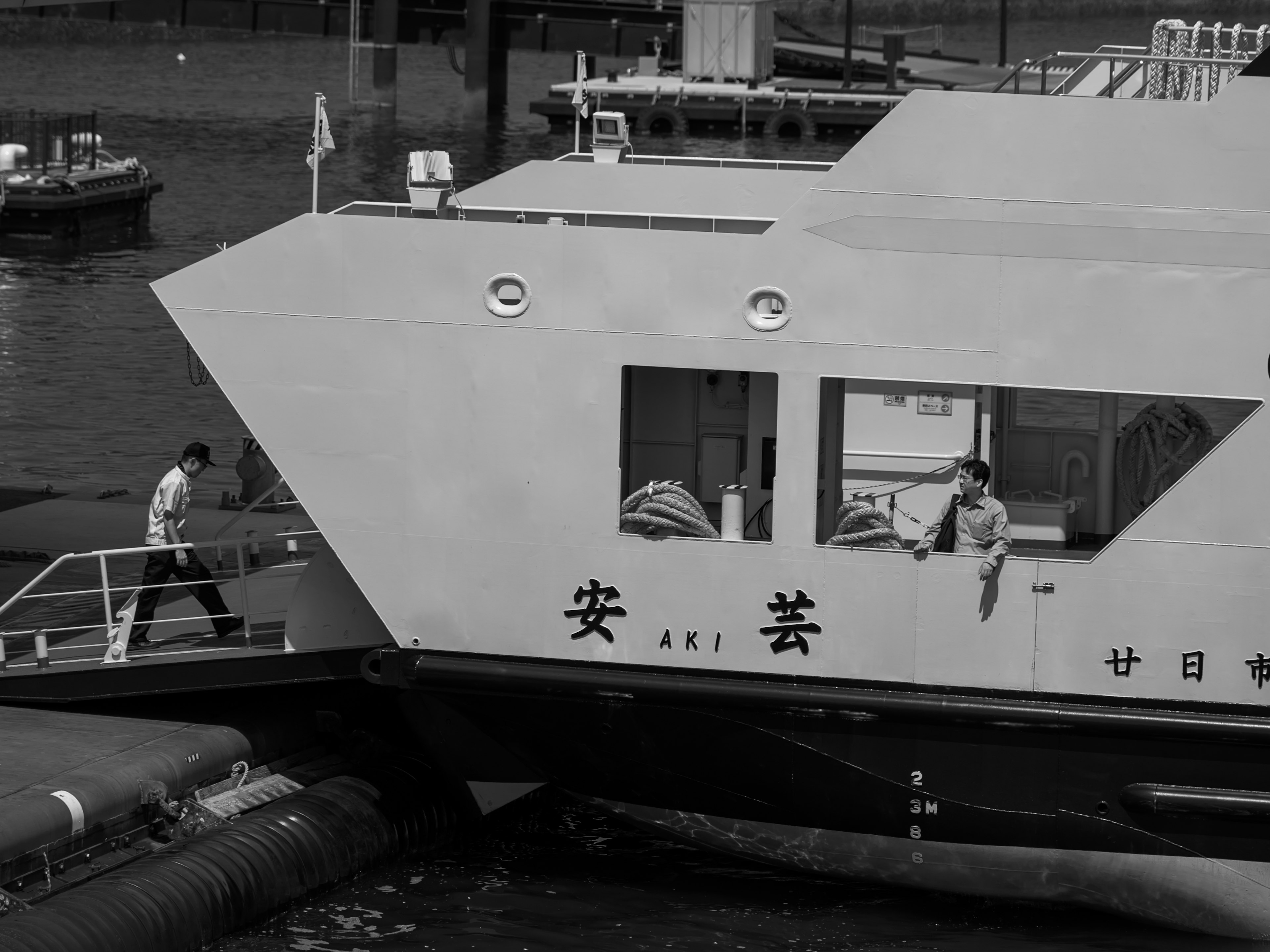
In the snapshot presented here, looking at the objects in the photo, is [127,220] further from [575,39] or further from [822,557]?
[822,557]

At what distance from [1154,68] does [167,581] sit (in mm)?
7189

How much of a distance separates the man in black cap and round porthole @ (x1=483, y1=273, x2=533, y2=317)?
233 cm

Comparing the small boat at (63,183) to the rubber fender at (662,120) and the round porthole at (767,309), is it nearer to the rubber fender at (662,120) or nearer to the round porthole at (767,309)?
the rubber fender at (662,120)

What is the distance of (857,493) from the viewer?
33.9 feet

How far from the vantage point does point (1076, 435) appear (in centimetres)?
1120

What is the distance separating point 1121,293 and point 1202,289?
44 cm

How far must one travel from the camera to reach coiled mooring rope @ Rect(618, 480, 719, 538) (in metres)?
9.75

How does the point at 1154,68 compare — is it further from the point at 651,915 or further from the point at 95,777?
the point at 95,777

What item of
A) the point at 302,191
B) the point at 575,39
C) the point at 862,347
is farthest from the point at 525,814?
the point at 575,39

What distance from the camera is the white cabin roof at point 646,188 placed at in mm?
12727

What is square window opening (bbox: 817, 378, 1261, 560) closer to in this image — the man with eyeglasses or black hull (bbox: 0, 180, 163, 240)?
the man with eyeglasses

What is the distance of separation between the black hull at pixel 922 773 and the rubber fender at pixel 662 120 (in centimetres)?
4632

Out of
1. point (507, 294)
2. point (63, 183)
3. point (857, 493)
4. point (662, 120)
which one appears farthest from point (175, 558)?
point (662, 120)

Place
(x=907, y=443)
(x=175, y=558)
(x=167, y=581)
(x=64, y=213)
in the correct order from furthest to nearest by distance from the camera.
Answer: (x=64, y=213), (x=167, y=581), (x=175, y=558), (x=907, y=443)
